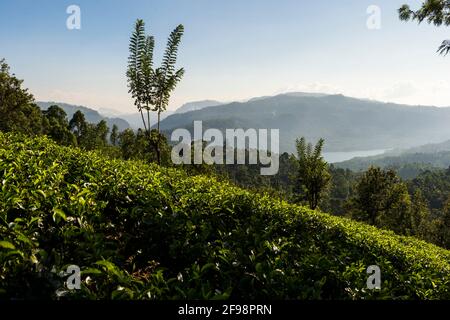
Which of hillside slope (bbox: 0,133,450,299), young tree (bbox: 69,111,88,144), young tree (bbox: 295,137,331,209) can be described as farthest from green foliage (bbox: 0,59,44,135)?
hillside slope (bbox: 0,133,450,299)

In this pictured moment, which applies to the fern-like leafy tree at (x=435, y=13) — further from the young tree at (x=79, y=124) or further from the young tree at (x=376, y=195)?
the young tree at (x=79, y=124)

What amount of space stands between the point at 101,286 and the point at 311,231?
6629 millimetres

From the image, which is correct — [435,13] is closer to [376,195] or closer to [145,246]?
[145,246]

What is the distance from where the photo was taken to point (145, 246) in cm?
620

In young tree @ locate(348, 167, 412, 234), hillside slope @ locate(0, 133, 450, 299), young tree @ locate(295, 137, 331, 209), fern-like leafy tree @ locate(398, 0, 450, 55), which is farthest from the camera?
young tree @ locate(348, 167, 412, 234)

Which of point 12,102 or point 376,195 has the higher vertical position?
point 12,102

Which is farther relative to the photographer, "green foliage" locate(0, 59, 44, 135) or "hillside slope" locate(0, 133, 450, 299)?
"green foliage" locate(0, 59, 44, 135)

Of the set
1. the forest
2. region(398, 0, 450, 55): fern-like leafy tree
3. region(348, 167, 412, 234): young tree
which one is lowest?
region(348, 167, 412, 234): young tree

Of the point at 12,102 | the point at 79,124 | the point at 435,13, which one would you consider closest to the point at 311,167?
the point at 435,13

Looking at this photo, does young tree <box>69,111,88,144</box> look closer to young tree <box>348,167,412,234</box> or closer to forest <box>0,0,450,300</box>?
young tree <box>348,167,412,234</box>

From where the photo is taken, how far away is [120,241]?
6328mm

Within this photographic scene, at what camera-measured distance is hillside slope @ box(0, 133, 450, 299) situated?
435 centimetres

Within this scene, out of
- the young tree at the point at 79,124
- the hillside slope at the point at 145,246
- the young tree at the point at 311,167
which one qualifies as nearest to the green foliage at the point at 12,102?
the young tree at the point at 79,124

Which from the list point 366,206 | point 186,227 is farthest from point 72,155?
point 366,206
